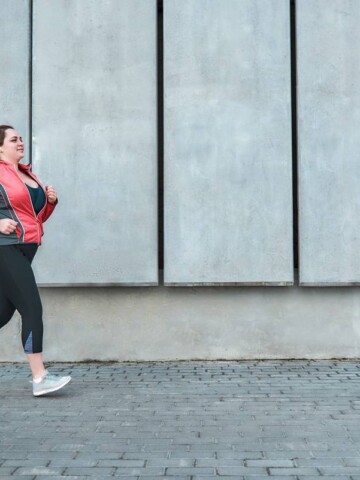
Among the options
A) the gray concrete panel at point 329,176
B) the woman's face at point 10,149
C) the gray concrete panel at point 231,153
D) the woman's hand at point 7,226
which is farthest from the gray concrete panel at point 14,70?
the gray concrete panel at point 329,176

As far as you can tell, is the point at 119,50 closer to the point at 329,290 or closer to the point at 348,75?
the point at 348,75

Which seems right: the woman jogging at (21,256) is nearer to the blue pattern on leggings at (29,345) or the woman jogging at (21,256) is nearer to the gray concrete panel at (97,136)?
the blue pattern on leggings at (29,345)

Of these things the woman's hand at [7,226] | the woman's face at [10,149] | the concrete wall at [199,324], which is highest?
the woman's face at [10,149]

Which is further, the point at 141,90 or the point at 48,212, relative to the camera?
the point at 141,90

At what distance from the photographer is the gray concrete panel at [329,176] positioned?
697 cm

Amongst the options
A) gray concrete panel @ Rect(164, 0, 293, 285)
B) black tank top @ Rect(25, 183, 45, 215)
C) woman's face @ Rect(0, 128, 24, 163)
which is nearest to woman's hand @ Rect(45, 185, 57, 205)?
black tank top @ Rect(25, 183, 45, 215)

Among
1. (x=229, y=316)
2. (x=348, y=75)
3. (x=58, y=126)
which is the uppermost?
(x=348, y=75)

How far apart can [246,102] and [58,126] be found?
1.96 m

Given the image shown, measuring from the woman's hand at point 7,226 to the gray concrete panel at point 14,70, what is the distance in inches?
81.0

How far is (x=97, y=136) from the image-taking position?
704cm

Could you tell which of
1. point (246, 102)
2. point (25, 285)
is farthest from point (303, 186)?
point (25, 285)

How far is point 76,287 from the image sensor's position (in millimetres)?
7078

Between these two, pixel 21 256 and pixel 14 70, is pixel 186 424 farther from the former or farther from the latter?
pixel 14 70

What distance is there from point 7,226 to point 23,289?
0.51m
